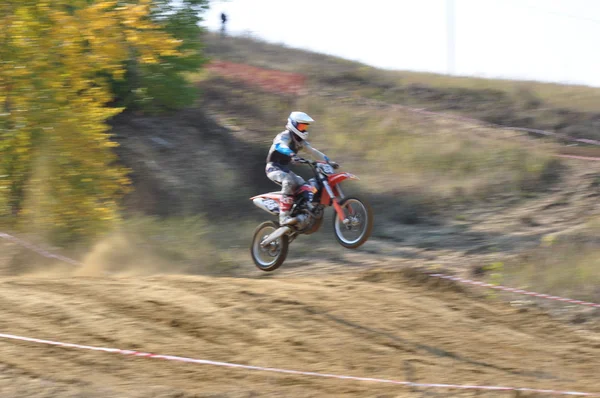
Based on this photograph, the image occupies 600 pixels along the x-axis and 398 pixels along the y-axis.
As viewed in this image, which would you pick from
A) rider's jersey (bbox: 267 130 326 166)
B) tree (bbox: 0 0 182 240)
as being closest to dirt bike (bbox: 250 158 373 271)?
rider's jersey (bbox: 267 130 326 166)

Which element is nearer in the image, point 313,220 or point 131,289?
point 131,289

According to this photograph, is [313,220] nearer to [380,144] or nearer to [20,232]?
[20,232]

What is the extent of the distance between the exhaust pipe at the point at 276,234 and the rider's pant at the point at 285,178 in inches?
19.7

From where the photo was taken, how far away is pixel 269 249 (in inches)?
381

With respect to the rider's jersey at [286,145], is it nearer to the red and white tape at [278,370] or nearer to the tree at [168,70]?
the red and white tape at [278,370]

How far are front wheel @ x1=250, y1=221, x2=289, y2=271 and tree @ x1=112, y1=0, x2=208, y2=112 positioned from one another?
8.10m

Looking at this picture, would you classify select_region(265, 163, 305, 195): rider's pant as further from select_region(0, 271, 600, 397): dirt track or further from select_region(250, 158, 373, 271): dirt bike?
select_region(0, 271, 600, 397): dirt track

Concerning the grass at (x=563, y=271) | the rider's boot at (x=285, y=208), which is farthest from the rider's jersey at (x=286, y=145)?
the grass at (x=563, y=271)

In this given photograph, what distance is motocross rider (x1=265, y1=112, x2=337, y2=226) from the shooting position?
8820 mm

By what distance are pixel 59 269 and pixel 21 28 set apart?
3.68 m

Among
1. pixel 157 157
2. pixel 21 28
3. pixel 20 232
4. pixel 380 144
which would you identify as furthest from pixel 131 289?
pixel 380 144

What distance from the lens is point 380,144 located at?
1914 centimetres

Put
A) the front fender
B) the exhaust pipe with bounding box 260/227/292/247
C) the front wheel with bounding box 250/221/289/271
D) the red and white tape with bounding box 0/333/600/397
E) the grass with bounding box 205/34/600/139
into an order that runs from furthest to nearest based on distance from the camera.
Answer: the grass with bounding box 205/34/600/139 < the front wheel with bounding box 250/221/289/271 < the exhaust pipe with bounding box 260/227/292/247 < the front fender < the red and white tape with bounding box 0/333/600/397

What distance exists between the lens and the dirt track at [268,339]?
5.55 meters
